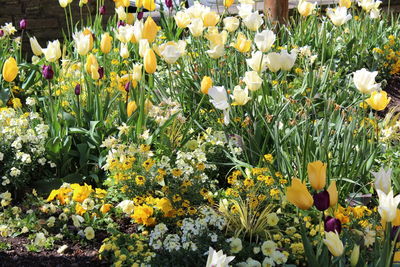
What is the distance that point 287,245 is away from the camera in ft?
8.91

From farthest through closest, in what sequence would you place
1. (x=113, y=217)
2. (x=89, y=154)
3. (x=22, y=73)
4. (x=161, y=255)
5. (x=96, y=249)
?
(x=22, y=73), (x=89, y=154), (x=113, y=217), (x=96, y=249), (x=161, y=255)

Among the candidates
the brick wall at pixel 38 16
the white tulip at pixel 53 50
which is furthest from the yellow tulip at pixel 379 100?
the brick wall at pixel 38 16

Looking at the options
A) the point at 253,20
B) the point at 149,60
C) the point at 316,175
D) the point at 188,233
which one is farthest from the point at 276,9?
the point at 316,175

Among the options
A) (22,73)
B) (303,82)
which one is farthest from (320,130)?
(22,73)

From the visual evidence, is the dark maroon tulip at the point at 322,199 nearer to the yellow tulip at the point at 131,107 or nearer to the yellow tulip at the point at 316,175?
the yellow tulip at the point at 316,175

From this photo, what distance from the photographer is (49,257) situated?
272 cm

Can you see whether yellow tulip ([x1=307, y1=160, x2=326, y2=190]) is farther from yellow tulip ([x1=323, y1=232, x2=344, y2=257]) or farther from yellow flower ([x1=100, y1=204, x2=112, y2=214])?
yellow flower ([x1=100, y1=204, x2=112, y2=214])

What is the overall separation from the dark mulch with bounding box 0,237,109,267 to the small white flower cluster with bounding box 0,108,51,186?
1.49 feet

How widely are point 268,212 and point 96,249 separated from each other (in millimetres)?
773

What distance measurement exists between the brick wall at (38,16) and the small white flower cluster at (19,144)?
99.8 inches

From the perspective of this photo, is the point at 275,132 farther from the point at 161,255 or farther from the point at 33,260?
the point at 33,260

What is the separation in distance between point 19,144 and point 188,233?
105 cm

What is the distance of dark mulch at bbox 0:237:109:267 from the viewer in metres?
2.68

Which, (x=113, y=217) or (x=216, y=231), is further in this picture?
(x=113, y=217)
